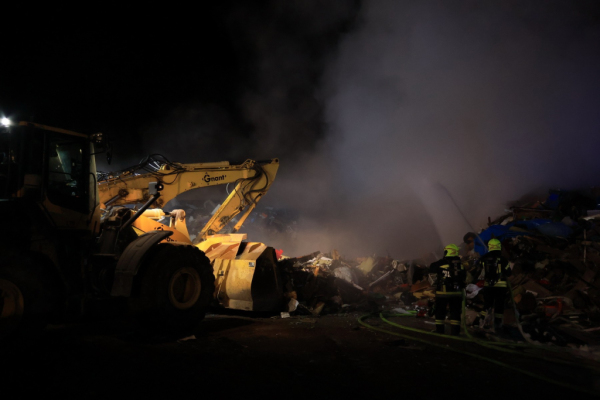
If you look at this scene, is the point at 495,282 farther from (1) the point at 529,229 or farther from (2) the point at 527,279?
(1) the point at 529,229

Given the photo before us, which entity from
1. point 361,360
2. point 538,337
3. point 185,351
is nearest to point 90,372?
point 185,351

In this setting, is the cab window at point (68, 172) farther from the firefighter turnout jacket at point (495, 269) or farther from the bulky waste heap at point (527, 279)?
the firefighter turnout jacket at point (495, 269)

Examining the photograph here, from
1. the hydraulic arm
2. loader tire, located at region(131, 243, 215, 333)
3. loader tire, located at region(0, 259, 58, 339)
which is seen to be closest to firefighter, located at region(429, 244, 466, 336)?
loader tire, located at region(131, 243, 215, 333)

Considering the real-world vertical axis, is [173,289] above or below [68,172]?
below

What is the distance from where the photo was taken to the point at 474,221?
1353 cm

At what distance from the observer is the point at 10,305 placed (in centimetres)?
378

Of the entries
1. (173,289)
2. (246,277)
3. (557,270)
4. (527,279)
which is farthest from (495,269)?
(173,289)

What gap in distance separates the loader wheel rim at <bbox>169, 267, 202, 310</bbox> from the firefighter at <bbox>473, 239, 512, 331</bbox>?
4522 millimetres

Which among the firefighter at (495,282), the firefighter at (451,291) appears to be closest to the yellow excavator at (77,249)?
the firefighter at (451,291)

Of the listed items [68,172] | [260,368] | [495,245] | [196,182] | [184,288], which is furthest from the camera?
[196,182]

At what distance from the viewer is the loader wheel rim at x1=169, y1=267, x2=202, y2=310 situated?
16.9 ft

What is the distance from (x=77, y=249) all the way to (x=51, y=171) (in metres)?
1.01

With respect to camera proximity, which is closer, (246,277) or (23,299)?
(23,299)

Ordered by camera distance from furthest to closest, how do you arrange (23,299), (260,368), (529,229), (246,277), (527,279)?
(529,229)
(527,279)
(246,277)
(23,299)
(260,368)
